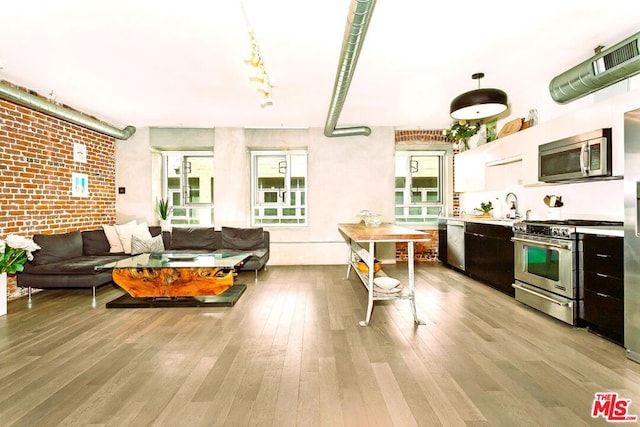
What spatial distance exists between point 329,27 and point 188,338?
9.72ft

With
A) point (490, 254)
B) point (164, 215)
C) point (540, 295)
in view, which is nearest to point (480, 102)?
point (540, 295)

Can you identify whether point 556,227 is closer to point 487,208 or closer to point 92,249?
point 487,208

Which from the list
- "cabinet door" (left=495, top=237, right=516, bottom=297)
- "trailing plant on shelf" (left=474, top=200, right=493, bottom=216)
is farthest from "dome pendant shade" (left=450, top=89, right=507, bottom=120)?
"trailing plant on shelf" (left=474, top=200, right=493, bottom=216)

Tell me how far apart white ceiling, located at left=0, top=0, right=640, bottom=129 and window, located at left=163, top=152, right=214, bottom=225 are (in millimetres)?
1851

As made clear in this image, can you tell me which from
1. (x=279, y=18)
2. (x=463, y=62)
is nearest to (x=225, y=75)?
(x=279, y=18)

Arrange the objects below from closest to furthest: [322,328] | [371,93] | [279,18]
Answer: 1. [279,18]
2. [322,328]
3. [371,93]

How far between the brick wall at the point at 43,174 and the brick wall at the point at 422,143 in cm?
561

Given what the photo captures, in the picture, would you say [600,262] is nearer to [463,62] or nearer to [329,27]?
[463,62]

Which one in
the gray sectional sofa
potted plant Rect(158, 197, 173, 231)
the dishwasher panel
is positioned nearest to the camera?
the gray sectional sofa

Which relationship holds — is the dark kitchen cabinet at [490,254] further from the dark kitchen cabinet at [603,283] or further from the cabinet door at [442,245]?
the dark kitchen cabinet at [603,283]

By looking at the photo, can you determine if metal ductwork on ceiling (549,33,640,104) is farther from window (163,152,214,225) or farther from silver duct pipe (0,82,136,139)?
silver duct pipe (0,82,136,139)

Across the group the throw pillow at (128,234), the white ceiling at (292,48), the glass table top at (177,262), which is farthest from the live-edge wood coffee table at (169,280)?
the white ceiling at (292,48)

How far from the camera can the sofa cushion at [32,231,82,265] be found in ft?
15.2

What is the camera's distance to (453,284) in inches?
207
